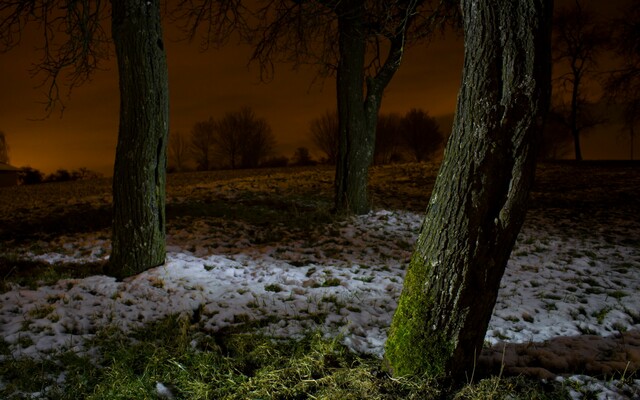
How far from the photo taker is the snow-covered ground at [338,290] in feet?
12.4

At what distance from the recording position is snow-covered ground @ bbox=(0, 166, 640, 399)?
377cm

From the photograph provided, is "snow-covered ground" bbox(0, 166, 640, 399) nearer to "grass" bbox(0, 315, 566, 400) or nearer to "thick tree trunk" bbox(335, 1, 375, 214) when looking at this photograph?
"grass" bbox(0, 315, 566, 400)

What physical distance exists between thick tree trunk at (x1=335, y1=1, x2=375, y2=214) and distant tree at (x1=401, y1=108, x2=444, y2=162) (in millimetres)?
54406

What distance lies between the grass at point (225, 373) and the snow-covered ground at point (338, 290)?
11.2 inches

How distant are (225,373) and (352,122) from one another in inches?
287

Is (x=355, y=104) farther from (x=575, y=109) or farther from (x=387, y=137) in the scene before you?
(x=387, y=137)

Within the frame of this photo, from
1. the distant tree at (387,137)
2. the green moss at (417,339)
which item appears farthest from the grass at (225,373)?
the distant tree at (387,137)

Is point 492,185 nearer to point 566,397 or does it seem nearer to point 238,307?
point 566,397

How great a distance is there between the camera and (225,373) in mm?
3289

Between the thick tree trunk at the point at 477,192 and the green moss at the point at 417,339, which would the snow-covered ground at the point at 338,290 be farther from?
the thick tree trunk at the point at 477,192


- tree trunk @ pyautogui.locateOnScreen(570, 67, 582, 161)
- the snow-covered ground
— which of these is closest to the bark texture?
the snow-covered ground

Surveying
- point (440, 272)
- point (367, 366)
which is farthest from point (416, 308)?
point (367, 366)

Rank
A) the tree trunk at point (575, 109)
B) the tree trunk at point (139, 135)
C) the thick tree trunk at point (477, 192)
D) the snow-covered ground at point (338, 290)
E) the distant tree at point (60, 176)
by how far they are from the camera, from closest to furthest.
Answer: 1. the thick tree trunk at point (477, 192)
2. the snow-covered ground at point (338, 290)
3. the tree trunk at point (139, 135)
4. the tree trunk at point (575, 109)
5. the distant tree at point (60, 176)

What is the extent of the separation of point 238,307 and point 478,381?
2797 mm
